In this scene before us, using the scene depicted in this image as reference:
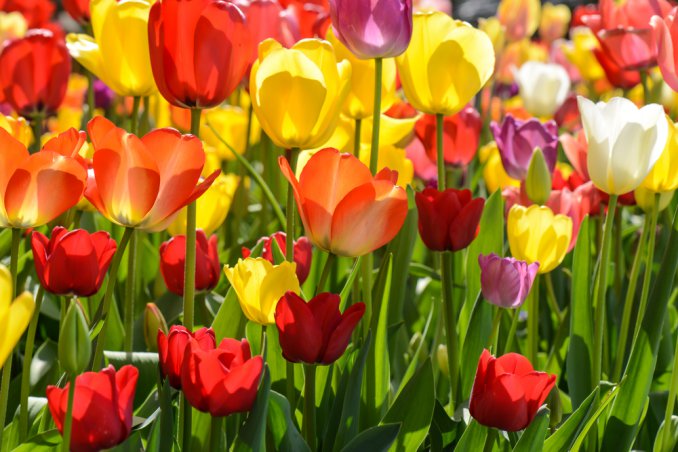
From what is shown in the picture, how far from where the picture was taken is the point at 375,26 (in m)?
1.24

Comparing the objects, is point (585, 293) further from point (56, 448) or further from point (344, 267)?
point (56, 448)

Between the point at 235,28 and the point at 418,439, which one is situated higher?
the point at 235,28

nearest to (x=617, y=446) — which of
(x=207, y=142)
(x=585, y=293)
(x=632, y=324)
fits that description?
(x=585, y=293)

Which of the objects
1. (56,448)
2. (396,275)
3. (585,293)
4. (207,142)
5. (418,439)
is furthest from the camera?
(207,142)

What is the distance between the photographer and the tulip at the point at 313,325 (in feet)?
3.27

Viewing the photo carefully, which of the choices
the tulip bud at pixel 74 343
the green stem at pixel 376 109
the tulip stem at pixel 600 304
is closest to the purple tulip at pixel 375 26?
the green stem at pixel 376 109

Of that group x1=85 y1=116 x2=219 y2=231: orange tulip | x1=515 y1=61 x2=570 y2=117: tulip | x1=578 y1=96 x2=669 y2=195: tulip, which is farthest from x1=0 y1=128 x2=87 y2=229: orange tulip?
x1=515 y1=61 x2=570 y2=117: tulip

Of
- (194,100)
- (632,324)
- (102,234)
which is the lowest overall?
(632,324)

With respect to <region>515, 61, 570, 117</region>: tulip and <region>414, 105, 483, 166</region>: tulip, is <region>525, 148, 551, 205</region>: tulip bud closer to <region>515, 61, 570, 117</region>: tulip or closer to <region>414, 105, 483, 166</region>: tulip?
<region>414, 105, 483, 166</region>: tulip

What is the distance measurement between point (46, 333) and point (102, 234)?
688 mm

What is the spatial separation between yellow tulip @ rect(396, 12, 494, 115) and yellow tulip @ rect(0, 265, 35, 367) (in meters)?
0.75

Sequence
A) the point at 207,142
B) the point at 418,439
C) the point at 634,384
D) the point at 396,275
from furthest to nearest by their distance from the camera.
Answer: the point at 207,142 → the point at 396,275 → the point at 634,384 → the point at 418,439

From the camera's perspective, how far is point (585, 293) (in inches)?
57.3

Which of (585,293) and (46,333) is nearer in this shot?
(585,293)
